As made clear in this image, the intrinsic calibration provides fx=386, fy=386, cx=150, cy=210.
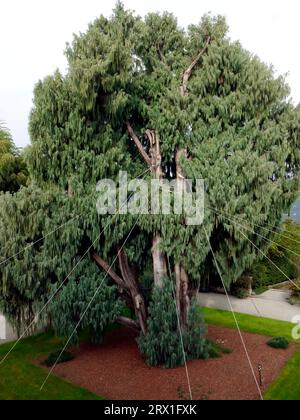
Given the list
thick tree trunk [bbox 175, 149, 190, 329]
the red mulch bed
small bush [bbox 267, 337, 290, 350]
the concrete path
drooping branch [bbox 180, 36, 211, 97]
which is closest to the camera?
the red mulch bed

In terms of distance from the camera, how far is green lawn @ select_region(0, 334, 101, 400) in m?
11.0

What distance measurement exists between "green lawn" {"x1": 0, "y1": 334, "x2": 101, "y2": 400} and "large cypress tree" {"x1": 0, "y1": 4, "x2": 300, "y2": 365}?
178cm

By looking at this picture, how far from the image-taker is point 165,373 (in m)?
12.0

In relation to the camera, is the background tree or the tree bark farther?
the background tree

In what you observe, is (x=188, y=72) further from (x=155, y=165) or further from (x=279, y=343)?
(x=279, y=343)

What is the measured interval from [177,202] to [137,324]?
491cm

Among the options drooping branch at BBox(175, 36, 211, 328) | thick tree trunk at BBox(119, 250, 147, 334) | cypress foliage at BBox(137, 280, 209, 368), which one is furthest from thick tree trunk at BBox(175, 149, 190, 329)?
thick tree trunk at BBox(119, 250, 147, 334)

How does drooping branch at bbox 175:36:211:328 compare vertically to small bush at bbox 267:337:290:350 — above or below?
above

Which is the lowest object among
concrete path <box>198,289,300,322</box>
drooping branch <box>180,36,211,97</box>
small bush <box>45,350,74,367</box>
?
concrete path <box>198,289,300,322</box>

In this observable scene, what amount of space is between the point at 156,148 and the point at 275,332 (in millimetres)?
9466

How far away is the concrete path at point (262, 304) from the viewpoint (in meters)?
19.1

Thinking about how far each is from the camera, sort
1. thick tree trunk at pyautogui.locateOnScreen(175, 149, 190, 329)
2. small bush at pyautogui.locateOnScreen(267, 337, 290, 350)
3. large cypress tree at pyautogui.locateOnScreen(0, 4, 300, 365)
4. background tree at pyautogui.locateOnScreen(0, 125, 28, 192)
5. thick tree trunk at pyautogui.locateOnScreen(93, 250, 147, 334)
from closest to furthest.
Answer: large cypress tree at pyautogui.locateOnScreen(0, 4, 300, 365)
thick tree trunk at pyautogui.locateOnScreen(175, 149, 190, 329)
thick tree trunk at pyautogui.locateOnScreen(93, 250, 147, 334)
small bush at pyautogui.locateOnScreen(267, 337, 290, 350)
background tree at pyautogui.locateOnScreen(0, 125, 28, 192)

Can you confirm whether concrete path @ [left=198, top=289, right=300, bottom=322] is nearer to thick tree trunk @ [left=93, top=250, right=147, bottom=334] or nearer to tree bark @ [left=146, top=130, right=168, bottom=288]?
thick tree trunk @ [left=93, top=250, right=147, bottom=334]
